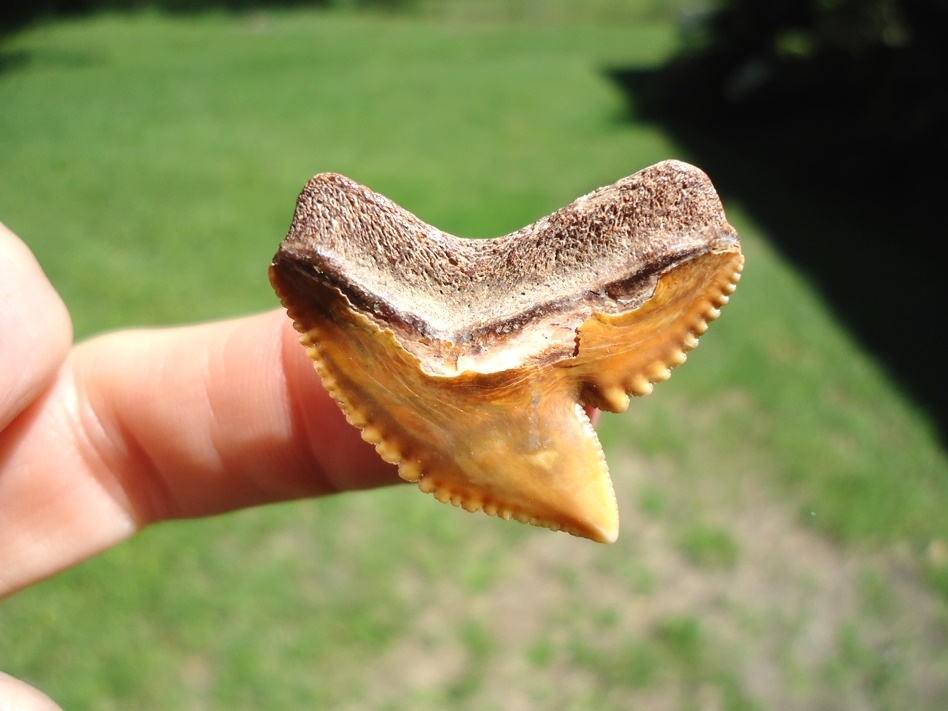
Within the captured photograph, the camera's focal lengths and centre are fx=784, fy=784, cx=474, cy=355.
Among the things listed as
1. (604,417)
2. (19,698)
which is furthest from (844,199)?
(19,698)

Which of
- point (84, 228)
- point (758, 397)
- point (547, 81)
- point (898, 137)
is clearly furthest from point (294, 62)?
point (758, 397)

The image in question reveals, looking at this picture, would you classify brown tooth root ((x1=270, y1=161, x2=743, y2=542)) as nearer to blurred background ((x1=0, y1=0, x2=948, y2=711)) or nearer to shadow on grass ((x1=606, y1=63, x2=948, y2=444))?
blurred background ((x1=0, y1=0, x2=948, y2=711))

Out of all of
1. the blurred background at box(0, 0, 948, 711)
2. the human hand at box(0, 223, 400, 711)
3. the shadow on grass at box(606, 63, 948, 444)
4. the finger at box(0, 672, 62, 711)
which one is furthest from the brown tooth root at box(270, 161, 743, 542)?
the shadow on grass at box(606, 63, 948, 444)

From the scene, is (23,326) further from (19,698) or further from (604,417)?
(604,417)

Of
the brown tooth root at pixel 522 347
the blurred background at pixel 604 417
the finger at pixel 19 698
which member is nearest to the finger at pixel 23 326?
the finger at pixel 19 698

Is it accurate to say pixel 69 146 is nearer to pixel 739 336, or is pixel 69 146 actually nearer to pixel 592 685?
pixel 739 336
